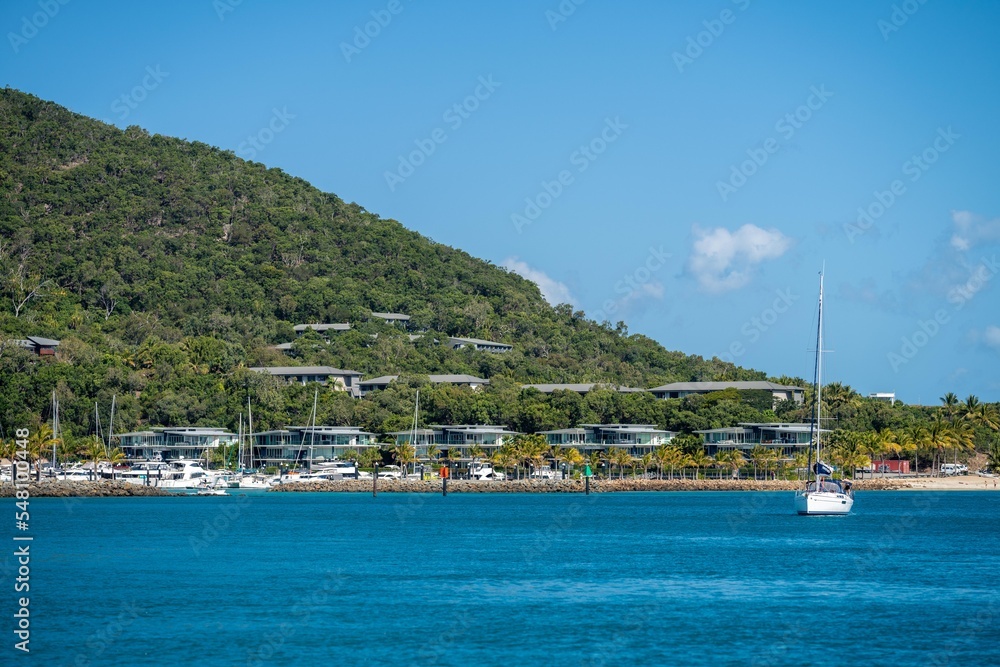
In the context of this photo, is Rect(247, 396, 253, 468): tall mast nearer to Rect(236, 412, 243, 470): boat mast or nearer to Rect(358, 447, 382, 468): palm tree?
Rect(236, 412, 243, 470): boat mast

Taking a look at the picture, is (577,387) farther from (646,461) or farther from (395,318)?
(395,318)

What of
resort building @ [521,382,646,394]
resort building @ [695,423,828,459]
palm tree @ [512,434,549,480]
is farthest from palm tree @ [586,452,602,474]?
resort building @ [521,382,646,394]

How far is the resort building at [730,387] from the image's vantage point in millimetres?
141625

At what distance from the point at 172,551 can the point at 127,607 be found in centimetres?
1772

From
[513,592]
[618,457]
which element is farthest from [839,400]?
[513,592]

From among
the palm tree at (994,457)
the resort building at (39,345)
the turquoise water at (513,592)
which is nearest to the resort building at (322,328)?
the resort building at (39,345)

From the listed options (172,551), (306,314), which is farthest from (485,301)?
(172,551)

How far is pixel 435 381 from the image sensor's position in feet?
Answer: 472

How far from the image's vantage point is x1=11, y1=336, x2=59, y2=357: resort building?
133m

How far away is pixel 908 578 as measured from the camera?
150ft

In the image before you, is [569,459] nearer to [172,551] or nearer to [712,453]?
[712,453]

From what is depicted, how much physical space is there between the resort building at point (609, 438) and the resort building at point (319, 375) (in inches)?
1094

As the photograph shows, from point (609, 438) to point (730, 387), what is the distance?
2121 cm

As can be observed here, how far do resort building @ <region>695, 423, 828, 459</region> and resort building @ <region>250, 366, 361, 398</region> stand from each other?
43424 mm
